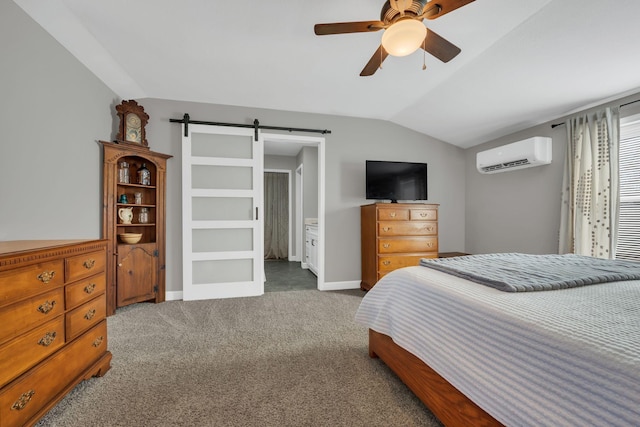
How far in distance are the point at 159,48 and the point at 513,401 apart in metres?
3.21

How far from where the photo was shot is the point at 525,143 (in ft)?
10.1

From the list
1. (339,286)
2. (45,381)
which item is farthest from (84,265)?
(339,286)

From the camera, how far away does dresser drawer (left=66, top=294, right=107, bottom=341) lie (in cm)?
147

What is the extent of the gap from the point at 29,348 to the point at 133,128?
2.49 meters

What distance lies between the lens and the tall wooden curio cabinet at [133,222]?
2805 mm

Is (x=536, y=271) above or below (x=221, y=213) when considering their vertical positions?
below

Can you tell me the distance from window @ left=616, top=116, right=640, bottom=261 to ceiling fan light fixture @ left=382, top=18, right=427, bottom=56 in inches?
A: 96.8

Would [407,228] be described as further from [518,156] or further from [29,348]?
[29,348]

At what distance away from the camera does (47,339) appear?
132cm

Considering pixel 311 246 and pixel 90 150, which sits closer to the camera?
pixel 90 150

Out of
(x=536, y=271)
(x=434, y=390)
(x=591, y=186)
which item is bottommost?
(x=434, y=390)

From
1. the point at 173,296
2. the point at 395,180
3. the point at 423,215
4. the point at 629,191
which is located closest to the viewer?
the point at 629,191

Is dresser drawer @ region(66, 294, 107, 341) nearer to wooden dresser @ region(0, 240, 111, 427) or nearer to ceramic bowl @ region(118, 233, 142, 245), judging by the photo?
wooden dresser @ region(0, 240, 111, 427)

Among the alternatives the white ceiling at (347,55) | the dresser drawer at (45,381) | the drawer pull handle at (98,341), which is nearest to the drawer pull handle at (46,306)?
the dresser drawer at (45,381)
